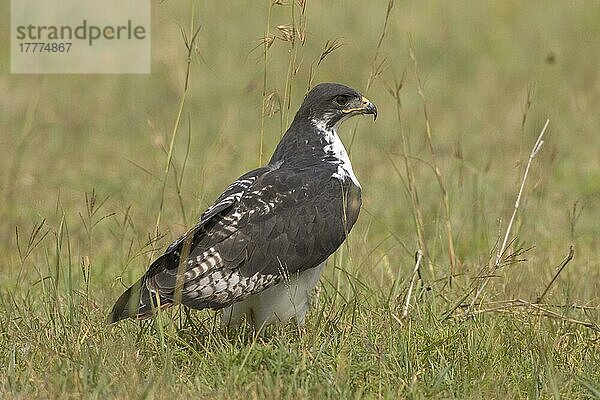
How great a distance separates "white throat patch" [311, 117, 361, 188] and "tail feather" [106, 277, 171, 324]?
110 cm

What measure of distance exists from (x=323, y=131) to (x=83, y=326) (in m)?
1.54

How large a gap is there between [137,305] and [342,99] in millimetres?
1565

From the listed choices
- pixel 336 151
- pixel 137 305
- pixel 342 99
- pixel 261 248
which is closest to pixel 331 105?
pixel 342 99

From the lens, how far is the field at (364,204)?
191 inches

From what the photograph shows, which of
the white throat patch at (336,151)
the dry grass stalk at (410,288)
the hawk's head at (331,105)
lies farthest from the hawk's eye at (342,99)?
the dry grass stalk at (410,288)

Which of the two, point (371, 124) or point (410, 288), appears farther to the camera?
point (371, 124)

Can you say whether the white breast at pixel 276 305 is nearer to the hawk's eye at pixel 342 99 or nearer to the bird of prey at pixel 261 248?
the bird of prey at pixel 261 248

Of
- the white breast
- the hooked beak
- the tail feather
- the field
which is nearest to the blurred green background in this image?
the field

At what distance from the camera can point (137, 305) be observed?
200 inches

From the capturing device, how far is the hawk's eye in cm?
591

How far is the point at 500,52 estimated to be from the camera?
1304 cm

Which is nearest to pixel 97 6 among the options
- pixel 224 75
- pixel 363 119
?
pixel 224 75

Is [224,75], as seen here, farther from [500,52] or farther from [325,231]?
[325,231]

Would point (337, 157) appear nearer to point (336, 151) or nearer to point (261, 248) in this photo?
point (336, 151)
